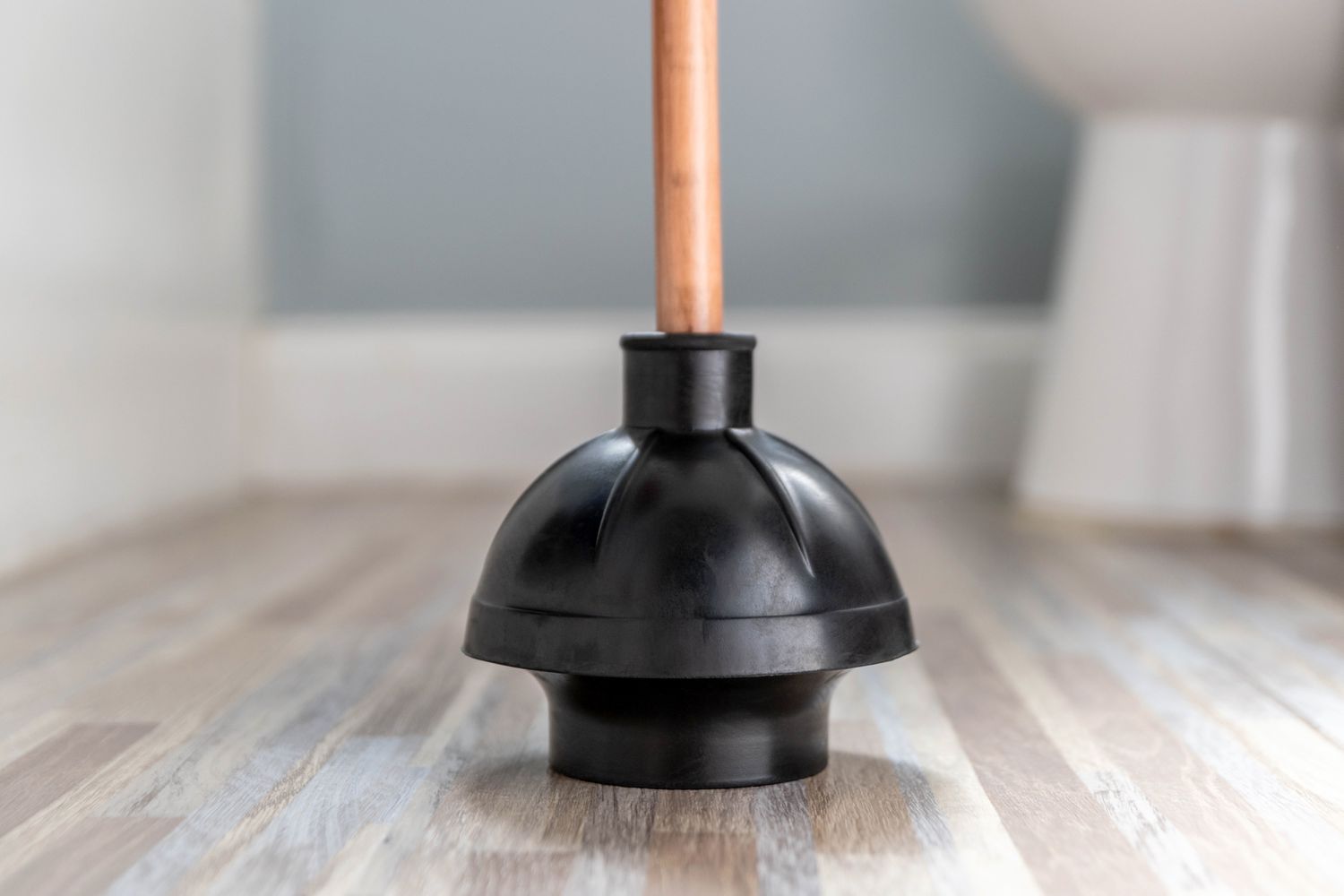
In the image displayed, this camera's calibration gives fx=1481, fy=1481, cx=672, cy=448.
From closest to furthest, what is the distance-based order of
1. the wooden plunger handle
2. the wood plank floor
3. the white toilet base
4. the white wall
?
1. the wood plank floor
2. the wooden plunger handle
3. the white wall
4. the white toilet base

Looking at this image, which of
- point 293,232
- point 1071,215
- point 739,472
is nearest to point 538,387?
point 293,232

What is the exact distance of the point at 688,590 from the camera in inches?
24.7

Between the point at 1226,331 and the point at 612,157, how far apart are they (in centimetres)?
85

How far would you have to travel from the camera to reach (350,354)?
2.01 metres

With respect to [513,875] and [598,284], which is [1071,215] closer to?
[598,284]

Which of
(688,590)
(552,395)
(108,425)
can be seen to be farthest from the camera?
(552,395)

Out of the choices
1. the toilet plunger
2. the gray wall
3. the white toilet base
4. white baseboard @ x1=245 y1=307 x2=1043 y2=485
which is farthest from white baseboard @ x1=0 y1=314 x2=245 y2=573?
the white toilet base

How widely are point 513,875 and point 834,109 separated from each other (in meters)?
1.61

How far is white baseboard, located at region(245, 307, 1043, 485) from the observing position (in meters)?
2.00

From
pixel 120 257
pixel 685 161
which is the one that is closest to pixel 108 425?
pixel 120 257

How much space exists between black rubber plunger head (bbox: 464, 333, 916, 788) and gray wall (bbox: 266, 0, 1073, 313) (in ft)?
4.46

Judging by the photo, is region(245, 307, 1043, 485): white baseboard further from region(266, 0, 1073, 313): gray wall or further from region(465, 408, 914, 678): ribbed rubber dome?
region(465, 408, 914, 678): ribbed rubber dome

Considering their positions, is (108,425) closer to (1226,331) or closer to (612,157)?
(612,157)

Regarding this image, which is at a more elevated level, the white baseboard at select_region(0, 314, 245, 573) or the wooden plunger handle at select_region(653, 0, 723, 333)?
the wooden plunger handle at select_region(653, 0, 723, 333)
